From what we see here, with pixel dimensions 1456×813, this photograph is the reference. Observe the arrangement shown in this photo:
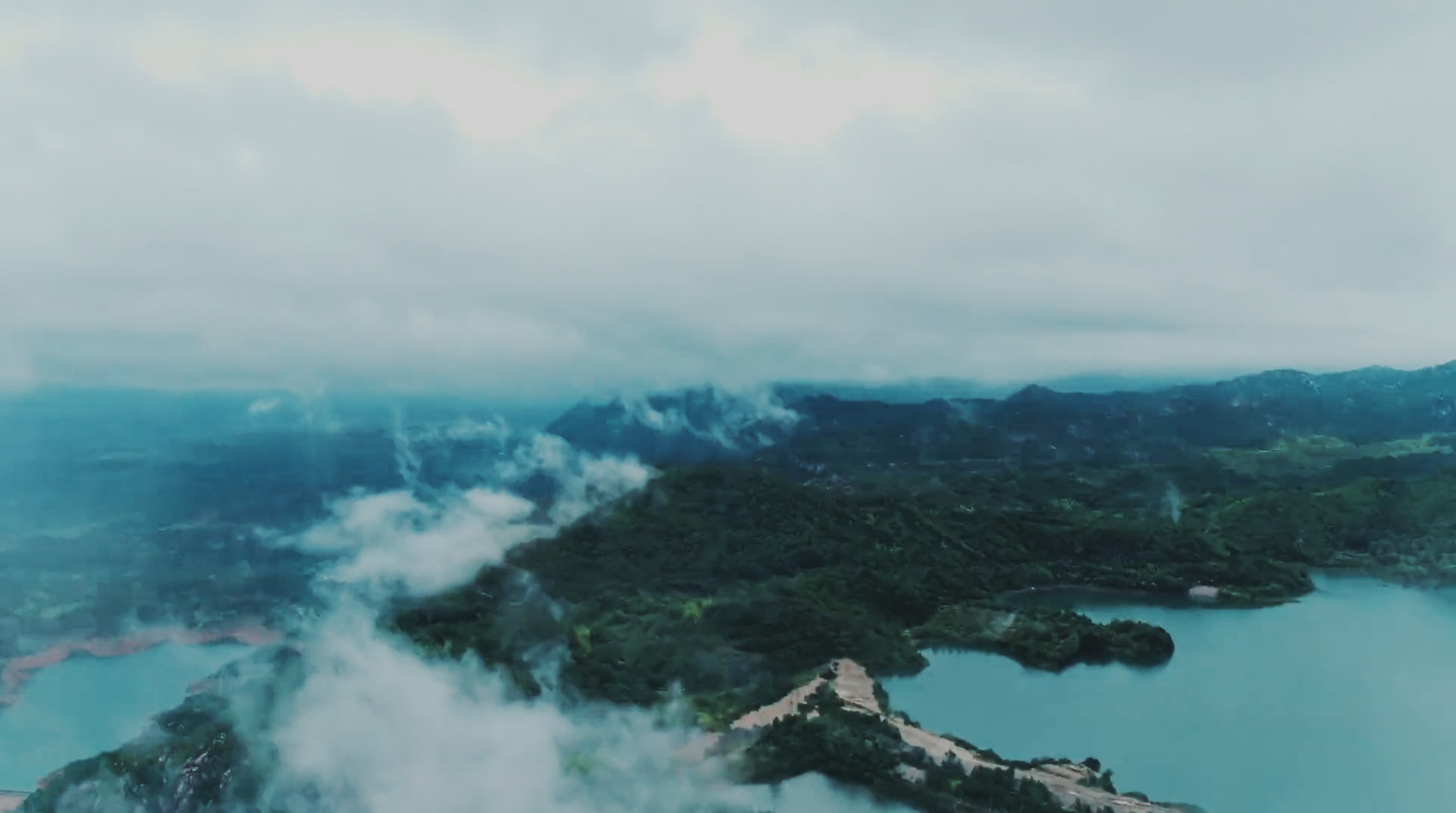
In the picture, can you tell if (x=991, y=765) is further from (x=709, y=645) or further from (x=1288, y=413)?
(x=1288, y=413)

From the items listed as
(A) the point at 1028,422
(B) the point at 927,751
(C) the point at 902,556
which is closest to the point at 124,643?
(B) the point at 927,751

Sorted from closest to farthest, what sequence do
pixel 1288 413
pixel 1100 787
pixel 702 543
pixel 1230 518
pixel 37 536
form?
pixel 1100 787, pixel 37 536, pixel 702 543, pixel 1230 518, pixel 1288 413

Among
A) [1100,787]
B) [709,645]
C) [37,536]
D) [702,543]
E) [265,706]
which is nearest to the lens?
[265,706]

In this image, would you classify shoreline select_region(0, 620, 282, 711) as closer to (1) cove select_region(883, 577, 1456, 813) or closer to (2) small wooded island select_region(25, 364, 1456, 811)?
(2) small wooded island select_region(25, 364, 1456, 811)

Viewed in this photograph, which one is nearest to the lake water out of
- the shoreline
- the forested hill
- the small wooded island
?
the shoreline

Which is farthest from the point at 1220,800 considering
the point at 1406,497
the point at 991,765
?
the point at 1406,497

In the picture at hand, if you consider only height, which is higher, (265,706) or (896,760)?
(265,706)
